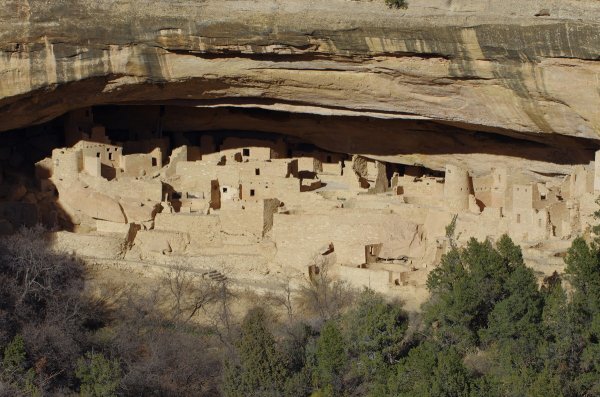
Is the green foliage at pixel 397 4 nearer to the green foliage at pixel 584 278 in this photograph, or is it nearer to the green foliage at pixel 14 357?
the green foliage at pixel 584 278

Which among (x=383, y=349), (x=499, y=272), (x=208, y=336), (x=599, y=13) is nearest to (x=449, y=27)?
(x=599, y=13)

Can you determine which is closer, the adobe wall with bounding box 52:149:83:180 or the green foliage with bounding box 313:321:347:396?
the green foliage with bounding box 313:321:347:396

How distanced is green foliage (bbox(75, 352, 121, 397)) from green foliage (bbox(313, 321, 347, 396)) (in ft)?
9.81

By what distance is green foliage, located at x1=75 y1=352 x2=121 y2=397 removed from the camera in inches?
722

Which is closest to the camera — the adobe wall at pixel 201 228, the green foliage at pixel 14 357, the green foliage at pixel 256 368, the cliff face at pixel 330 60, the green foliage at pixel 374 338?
the green foliage at pixel 256 368

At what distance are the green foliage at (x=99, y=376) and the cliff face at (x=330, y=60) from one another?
510 cm

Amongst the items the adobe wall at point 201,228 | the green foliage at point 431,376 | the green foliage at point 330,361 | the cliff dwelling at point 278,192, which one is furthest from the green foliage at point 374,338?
the adobe wall at point 201,228

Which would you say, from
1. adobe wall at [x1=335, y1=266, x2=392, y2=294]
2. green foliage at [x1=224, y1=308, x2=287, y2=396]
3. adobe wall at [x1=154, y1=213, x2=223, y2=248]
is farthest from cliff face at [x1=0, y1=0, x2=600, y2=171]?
green foliage at [x1=224, y1=308, x2=287, y2=396]

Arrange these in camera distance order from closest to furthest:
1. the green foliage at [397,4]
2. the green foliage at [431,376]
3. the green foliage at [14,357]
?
the green foliage at [431,376]
the green foliage at [14,357]
the green foliage at [397,4]

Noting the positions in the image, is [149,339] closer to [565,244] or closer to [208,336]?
[208,336]

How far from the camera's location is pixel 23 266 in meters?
21.7

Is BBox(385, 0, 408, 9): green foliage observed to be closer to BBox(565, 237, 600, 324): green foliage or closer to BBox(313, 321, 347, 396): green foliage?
BBox(565, 237, 600, 324): green foliage

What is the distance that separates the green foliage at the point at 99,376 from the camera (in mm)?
18328

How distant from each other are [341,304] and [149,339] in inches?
127
